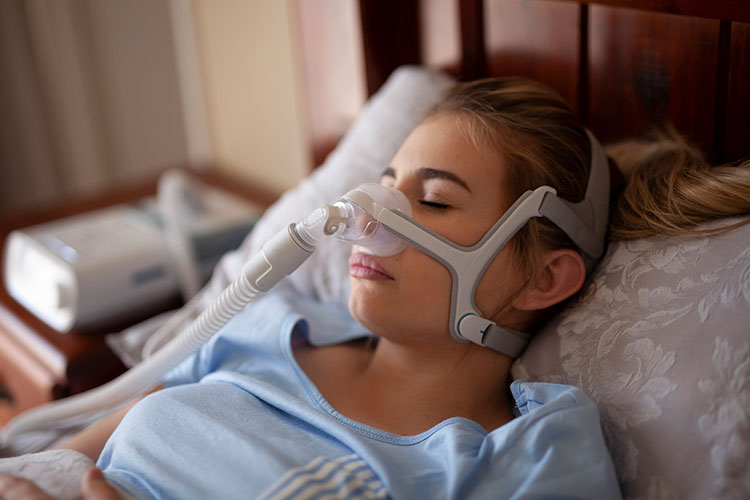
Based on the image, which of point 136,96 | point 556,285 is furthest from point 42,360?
point 136,96

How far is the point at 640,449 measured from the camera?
0.89 meters

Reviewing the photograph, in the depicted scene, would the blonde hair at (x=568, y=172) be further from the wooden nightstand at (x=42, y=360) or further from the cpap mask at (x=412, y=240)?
the wooden nightstand at (x=42, y=360)

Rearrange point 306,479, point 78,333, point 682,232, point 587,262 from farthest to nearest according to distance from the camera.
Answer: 1. point 78,333
2. point 587,262
3. point 682,232
4. point 306,479

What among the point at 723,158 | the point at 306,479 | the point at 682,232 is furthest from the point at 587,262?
the point at 306,479

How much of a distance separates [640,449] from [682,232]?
0.29 m

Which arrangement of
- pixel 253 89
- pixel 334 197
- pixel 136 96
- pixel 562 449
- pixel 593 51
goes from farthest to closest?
pixel 136 96 → pixel 253 89 → pixel 334 197 → pixel 593 51 → pixel 562 449

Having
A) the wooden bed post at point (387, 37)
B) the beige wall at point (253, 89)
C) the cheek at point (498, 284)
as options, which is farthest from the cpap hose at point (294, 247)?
the beige wall at point (253, 89)

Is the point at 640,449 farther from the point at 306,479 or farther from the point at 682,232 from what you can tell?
the point at 306,479

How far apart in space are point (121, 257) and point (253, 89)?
75 centimetres

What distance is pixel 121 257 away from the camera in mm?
1544

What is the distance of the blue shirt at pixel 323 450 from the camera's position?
852 mm

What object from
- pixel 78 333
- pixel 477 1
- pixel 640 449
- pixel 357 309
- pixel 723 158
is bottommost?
pixel 78 333

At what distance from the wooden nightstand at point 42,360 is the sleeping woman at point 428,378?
32cm

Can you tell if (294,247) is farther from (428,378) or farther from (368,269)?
(428,378)
